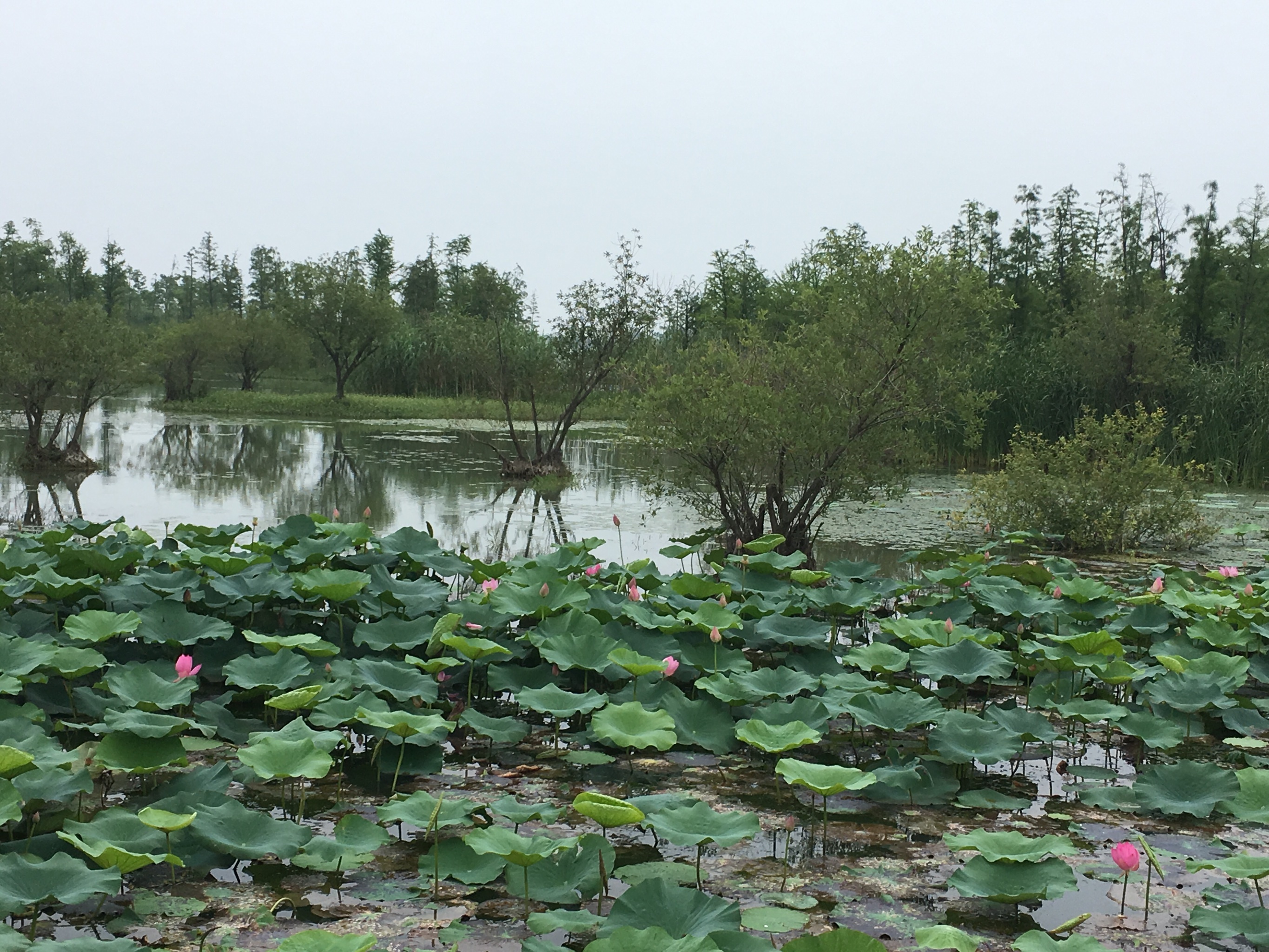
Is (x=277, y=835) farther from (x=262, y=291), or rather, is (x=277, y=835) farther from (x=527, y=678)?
(x=262, y=291)

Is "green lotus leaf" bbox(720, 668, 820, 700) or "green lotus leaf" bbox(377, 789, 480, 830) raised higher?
"green lotus leaf" bbox(720, 668, 820, 700)

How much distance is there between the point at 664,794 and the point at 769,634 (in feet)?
4.87

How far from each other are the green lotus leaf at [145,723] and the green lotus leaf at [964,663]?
2.40 meters

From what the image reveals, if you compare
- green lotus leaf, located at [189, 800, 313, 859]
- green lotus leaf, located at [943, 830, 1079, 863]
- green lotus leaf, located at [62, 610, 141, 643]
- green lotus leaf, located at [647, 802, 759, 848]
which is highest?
green lotus leaf, located at [62, 610, 141, 643]

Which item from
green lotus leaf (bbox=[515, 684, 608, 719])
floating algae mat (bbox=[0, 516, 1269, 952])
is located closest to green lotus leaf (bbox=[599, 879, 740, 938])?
floating algae mat (bbox=[0, 516, 1269, 952])

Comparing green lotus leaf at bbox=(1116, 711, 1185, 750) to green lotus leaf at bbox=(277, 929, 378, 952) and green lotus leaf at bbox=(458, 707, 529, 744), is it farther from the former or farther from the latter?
green lotus leaf at bbox=(277, 929, 378, 952)

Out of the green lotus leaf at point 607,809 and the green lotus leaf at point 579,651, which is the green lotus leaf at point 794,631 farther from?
the green lotus leaf at point 607,809

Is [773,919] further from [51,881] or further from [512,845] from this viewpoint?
[51,881]

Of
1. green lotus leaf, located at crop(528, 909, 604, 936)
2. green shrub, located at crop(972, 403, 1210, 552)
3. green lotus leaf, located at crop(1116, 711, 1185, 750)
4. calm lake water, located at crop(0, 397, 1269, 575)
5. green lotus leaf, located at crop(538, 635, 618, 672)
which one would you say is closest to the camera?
green lotus leaf, located at crop(528, 909, 604, 936)

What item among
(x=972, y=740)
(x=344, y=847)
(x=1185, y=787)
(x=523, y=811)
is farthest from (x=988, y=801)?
(x=344, y=847)

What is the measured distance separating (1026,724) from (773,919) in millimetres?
1346

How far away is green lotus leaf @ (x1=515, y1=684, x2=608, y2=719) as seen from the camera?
3.20 metres

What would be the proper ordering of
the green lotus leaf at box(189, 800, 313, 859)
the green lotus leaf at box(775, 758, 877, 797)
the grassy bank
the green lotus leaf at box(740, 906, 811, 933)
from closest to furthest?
the green lotus leaf at box(740, 906, 811, 933) < the green lotus leaf at box(189, 800, 313, 859) < the green lotus leaf at box(775, 758, 877, 797) < the grassy bank

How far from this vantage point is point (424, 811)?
8.08ft
